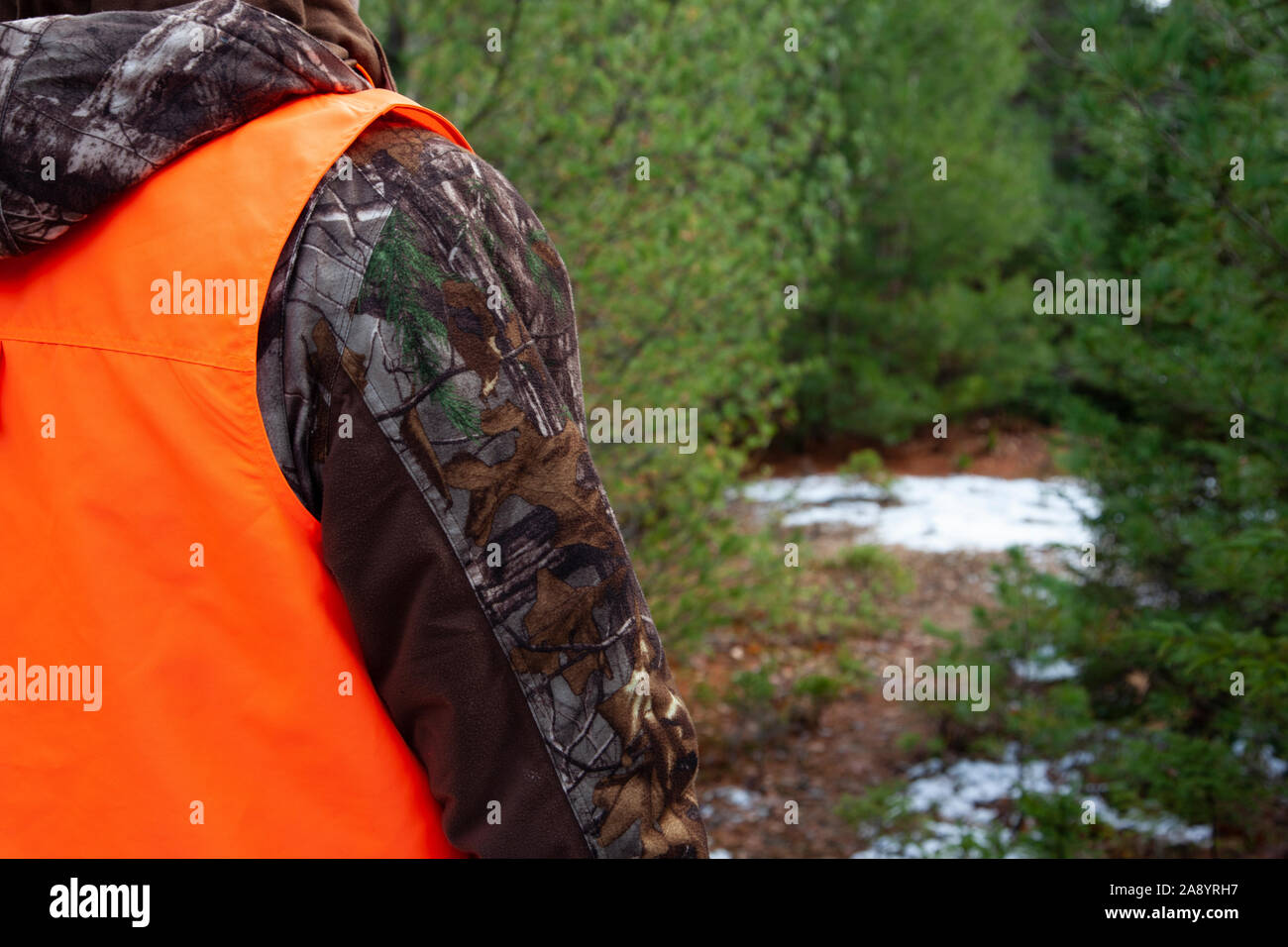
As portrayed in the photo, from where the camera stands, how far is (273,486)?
91 cm

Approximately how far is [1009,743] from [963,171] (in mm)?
9781

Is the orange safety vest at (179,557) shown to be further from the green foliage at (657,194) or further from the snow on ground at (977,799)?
the snow on ground at (977,799)

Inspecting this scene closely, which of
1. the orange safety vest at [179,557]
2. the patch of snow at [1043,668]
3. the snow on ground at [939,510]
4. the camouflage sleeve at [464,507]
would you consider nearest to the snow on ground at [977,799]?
the patch of snow at [1043,668]

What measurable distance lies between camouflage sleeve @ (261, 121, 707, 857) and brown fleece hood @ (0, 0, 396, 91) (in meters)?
0.18

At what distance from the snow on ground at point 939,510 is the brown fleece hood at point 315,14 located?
365 inches

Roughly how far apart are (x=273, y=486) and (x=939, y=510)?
12.3 metres

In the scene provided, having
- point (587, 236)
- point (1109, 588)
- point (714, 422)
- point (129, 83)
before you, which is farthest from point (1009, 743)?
point (129, 83)

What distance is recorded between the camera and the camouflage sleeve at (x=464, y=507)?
91 cm

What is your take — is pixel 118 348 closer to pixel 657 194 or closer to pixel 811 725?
pixel 657 194

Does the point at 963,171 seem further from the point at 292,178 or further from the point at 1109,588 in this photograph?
the point at 292,178

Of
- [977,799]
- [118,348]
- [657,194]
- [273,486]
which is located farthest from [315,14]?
[977,799]

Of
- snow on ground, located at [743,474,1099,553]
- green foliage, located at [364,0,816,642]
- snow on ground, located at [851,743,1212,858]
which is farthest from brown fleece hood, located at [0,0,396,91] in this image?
snow on ground, located at [743,474,1099,553]

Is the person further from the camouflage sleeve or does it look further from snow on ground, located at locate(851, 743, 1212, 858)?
snow on ground, located at locate(851, 743, 1212, 858)

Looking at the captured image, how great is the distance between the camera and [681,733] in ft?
3.46
